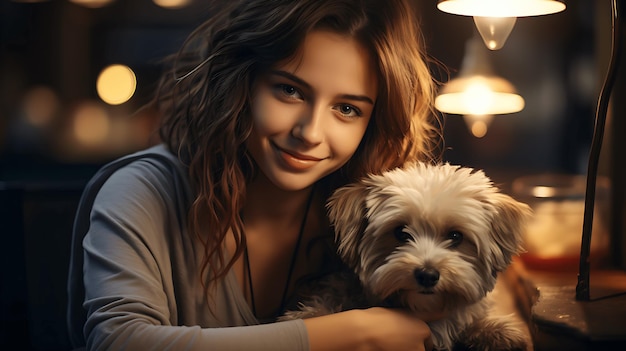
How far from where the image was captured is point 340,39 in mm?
1107

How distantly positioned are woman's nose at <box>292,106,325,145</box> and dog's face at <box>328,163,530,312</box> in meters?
A: 0.10

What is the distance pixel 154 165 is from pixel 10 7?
50.3 inches

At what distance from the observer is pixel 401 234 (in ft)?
3.34

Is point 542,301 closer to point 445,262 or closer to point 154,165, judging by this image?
point 445,262

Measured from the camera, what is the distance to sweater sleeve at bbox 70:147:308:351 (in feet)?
3.18

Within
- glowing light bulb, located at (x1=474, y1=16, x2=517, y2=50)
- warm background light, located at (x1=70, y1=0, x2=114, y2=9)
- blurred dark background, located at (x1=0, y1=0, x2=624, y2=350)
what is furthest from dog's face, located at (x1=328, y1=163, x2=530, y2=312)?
warm background light, located at (x1=70, y1=0, x2=114, y2=9)

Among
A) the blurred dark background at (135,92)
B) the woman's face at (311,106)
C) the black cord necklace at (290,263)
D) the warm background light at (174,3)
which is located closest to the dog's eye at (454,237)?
the woman's face at (311,106)

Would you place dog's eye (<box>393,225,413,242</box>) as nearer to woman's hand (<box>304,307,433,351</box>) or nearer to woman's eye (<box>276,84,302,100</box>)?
woman's hand (<box>304,307,433,351</box>)

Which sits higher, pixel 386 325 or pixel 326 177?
pixel 326 177

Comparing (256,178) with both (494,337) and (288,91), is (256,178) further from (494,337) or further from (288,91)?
(494,337)

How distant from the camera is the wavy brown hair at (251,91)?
3.64 ft

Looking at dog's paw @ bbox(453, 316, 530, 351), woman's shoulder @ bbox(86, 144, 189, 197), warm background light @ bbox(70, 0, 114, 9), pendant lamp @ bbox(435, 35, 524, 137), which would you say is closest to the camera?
dog's paw @ bbox(453, 316, 530, 351)

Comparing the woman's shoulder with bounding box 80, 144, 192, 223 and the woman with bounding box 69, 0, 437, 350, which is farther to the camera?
the woman's shoulder with bounding box 80, 144, 192, 223

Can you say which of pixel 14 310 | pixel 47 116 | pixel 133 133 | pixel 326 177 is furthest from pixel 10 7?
pixel 326 177
